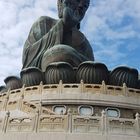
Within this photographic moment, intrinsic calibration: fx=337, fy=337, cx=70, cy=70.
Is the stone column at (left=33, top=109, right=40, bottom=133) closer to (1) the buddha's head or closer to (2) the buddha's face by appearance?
(2) the buddha's face

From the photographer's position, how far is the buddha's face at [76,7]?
23797 millimetres

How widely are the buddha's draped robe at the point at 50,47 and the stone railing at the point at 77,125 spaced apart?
9.58 metres

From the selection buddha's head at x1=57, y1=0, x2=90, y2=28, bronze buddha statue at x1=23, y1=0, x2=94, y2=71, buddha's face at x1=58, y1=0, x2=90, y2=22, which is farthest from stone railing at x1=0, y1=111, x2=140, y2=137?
buddha's head at x1=57, y1=0, x2=90, y2=28

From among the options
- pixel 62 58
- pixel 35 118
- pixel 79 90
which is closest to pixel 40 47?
pixel 62 58

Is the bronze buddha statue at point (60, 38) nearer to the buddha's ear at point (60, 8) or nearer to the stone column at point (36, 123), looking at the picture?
the buddha's ear at point (60, 8)

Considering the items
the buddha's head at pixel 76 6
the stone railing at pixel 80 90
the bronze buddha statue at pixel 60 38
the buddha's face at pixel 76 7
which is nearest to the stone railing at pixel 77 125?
the stone railing at pixel 80 90

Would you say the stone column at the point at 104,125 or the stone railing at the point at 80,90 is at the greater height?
the stone railing at the point at 80,90

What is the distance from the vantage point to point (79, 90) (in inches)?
615

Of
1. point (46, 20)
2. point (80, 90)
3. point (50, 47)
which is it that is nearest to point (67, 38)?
point (50, 47)

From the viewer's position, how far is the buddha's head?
23.9 m

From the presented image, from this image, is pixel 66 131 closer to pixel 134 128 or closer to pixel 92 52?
pixel 134 128

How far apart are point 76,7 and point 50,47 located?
398 cm

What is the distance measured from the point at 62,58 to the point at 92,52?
5.63 metres

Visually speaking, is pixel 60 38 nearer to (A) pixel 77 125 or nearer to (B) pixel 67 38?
(B) pixel 67 38
